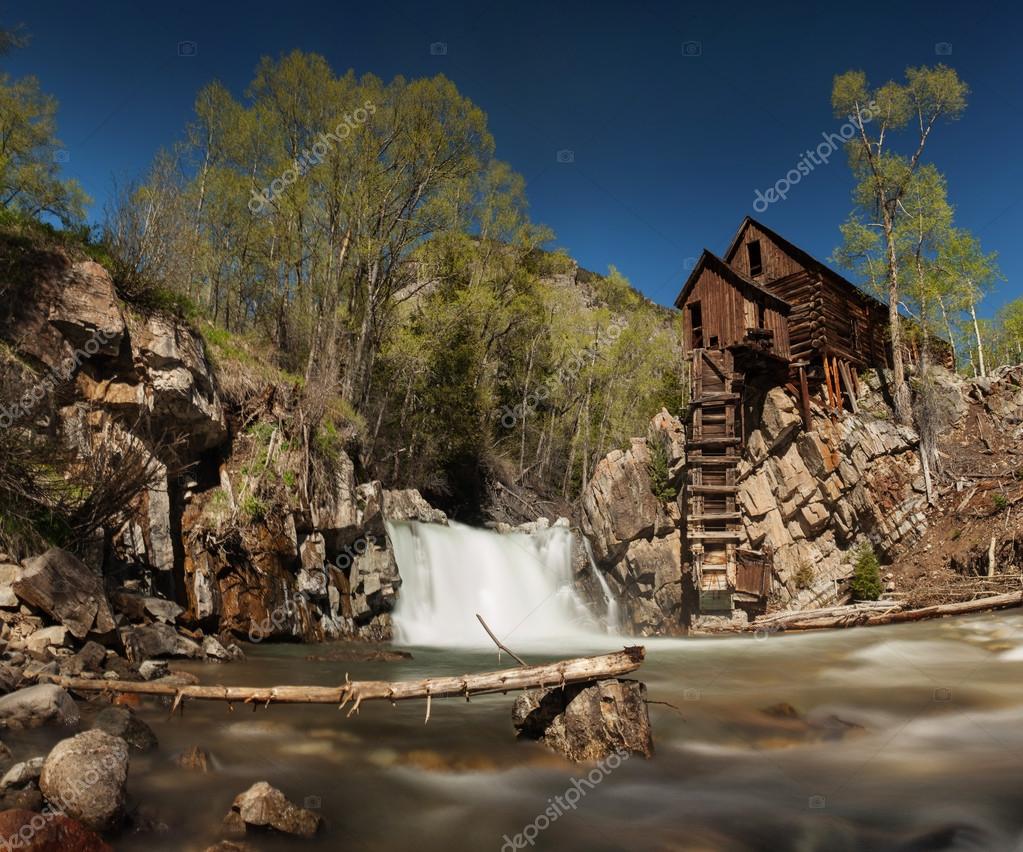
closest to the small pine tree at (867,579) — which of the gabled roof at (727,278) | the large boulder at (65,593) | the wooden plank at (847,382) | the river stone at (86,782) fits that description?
the wooden plank at (847,382)

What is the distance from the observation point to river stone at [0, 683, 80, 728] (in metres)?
5.31

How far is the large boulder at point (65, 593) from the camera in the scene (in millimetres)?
7402

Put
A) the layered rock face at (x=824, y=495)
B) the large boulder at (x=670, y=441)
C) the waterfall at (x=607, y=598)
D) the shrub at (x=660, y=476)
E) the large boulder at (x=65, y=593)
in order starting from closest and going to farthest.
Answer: the large boulder at (x=65, y=593) → the layered rock face at (x=824, y=495) → the waterfall at (x=607, y=598) → the shrub at (x=660, y=476) → the large boulder at (x=670, y=441)

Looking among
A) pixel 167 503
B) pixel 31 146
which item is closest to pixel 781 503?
pixel 167 503

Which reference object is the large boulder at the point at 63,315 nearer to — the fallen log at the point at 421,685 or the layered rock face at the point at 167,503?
the layered rock face at the point at 167,503

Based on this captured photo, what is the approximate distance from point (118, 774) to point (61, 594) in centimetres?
437

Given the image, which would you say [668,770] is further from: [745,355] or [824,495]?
[745,355]

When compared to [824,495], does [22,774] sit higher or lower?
lower

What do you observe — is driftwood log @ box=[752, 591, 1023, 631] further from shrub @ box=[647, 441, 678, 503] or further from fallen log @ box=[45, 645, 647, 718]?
fallen log @ box=[45, 645, 647, 718]

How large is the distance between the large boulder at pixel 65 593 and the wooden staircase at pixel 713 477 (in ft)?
58.5

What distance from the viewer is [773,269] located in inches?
1032

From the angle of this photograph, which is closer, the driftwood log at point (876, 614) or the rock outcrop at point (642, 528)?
the driftwood log at point (876, 614)

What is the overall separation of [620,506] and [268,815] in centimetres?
1929

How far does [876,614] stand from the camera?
640 inches
